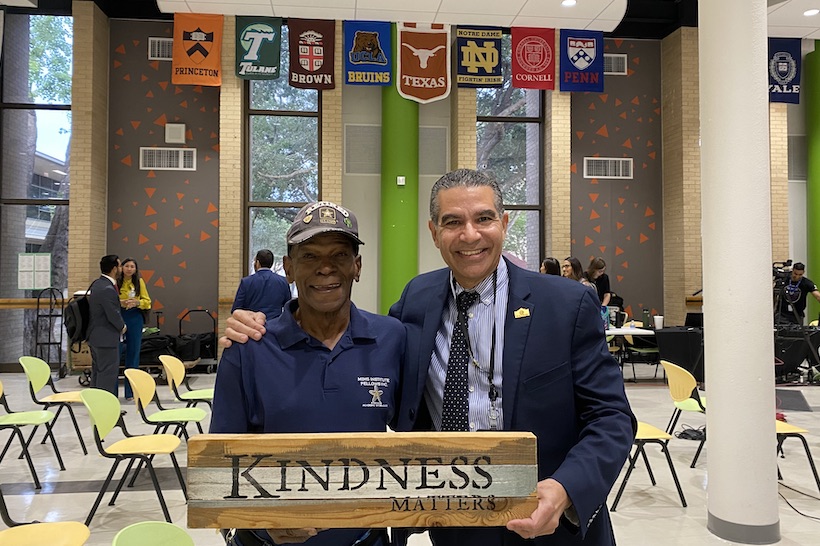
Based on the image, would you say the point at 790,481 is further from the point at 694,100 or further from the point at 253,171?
the point at 253,171

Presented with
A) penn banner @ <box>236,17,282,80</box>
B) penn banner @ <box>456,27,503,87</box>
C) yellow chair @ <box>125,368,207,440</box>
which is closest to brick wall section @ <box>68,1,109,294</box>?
penn banner @ <box>236,17,282,80</box>

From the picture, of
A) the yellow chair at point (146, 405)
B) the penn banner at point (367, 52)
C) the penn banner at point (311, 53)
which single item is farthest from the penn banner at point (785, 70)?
the yellow chair at point (146, 405)

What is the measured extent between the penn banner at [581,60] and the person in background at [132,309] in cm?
695

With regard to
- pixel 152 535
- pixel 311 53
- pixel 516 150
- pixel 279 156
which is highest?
pixel 311 53

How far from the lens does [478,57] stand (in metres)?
9.75

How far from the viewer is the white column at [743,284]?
3.52 meters

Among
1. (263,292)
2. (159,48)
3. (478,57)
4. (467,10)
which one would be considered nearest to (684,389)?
(263,292)

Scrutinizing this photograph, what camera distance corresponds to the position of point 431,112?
11195mm

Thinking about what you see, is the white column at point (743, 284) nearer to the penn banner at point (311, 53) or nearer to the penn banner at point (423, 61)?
the penn banner at point (423, 61)

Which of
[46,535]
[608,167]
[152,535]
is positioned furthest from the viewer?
[608,167]

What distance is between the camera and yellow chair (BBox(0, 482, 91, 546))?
2.43 m

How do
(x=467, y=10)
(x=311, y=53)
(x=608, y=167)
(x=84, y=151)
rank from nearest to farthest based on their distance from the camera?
(x=467, y=10), (x=311, y=53), (x=84, y=151), (x=608, y=167)

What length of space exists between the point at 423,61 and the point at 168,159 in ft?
15.7

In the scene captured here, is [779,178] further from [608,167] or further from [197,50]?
[197,50]
